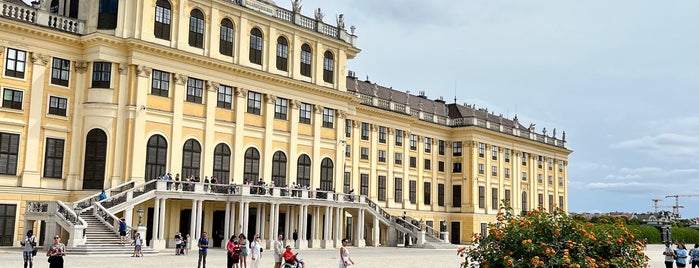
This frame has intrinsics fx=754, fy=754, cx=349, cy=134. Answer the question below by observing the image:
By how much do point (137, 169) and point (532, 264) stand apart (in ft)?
105

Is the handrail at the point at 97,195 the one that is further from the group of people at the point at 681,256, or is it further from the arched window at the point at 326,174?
the group of people at the point at 681,256

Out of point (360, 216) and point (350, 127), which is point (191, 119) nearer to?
point (360, 216)

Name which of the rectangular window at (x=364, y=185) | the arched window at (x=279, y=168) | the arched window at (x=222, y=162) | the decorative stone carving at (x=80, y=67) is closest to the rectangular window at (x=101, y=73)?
the decorative stone carving at (x=80, y=67)

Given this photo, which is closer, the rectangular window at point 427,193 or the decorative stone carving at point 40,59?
the decorative stone carving at point 40,59

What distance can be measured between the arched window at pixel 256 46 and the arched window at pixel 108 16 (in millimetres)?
9618

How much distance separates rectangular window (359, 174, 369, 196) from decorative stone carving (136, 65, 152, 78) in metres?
25.8

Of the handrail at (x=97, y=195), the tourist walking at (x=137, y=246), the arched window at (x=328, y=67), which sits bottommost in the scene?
the tourist walking at (x=137, y=246)

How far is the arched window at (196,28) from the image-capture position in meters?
47.3

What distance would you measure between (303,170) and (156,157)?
40.6ft

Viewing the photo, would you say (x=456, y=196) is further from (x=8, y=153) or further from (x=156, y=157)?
(x=8, y=153)

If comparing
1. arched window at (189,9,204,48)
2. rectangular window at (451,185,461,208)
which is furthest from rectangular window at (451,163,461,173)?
arched window at (189,9,204,48)

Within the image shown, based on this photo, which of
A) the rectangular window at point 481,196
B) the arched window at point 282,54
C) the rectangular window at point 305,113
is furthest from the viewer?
the rectangular window at point 481,196

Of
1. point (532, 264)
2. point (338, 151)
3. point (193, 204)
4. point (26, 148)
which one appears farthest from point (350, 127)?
point (532, 264)

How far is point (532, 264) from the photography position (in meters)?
16.3
